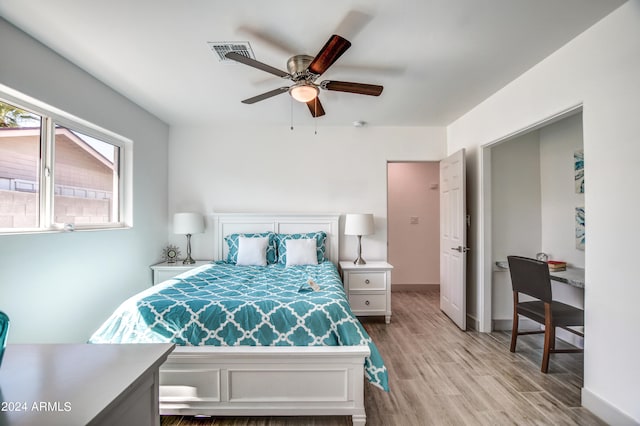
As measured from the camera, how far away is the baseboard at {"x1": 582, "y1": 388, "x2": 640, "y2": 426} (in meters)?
1.66

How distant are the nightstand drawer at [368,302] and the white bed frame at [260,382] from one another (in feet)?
5.33

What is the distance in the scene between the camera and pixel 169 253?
375cm

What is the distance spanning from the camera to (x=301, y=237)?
3.59m

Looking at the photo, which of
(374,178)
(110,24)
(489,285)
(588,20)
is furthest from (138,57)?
(489,285)

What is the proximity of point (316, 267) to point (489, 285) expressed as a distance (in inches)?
76.1

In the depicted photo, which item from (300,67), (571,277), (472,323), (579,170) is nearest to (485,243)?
(571,277)

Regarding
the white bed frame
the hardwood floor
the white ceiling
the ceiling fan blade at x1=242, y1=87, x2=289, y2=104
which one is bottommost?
the hardwood floor

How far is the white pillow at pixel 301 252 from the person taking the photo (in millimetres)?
3297

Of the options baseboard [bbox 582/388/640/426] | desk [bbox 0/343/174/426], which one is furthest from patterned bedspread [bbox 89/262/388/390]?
baseboard [bbox 582/388/640/426]

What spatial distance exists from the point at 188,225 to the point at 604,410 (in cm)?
403

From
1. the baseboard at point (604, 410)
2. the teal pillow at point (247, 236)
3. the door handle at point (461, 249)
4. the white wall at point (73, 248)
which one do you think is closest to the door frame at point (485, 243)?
the door handle at point (461, 249)

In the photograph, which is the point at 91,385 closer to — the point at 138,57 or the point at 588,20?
the point at 138,57

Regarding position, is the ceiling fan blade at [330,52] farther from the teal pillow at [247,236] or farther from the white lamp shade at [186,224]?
the white lamp shade at [186,224]

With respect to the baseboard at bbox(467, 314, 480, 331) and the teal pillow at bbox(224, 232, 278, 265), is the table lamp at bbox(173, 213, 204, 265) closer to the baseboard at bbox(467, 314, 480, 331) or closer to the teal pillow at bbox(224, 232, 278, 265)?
the teal pillow at bbox(224, 232, 278, 265)
